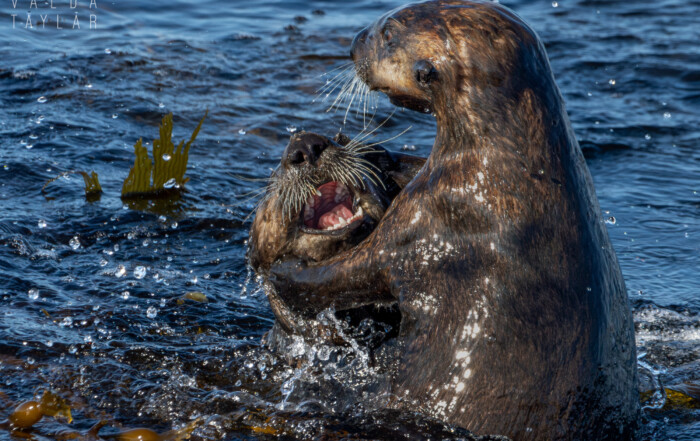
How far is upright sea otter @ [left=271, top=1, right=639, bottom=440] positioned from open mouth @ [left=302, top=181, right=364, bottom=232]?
498 mm

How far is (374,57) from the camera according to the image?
3.78 m

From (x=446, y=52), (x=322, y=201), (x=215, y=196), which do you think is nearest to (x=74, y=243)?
(x=215, y=196)

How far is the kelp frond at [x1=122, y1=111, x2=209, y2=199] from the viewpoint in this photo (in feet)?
22.0

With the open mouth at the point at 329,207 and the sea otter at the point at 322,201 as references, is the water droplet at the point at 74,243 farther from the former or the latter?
the open mouth at the point at 329,207

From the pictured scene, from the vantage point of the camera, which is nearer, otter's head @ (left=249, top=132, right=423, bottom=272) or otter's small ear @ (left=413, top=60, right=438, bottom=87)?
otter's small ear @ (left=413, top=60, right=438, bottom=87)

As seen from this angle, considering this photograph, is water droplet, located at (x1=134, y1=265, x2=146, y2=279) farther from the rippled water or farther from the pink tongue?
the pink tongue

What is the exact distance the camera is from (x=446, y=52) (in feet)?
11.5

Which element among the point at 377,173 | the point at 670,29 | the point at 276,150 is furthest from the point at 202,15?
the point at 377,173

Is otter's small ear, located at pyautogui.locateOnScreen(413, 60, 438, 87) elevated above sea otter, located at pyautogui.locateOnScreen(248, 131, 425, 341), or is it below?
above

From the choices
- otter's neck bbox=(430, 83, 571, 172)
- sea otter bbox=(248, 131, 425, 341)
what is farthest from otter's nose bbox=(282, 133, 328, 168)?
otter's neck bbox=(430, 83, 571, 172)

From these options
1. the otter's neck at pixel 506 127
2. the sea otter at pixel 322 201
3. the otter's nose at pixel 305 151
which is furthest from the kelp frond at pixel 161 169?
the otter's neck at pixel 506 127

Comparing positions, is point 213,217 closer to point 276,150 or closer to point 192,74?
point 276,150

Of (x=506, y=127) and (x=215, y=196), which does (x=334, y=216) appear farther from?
(x=215, y=196)

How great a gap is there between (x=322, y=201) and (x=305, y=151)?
297 millimetres
